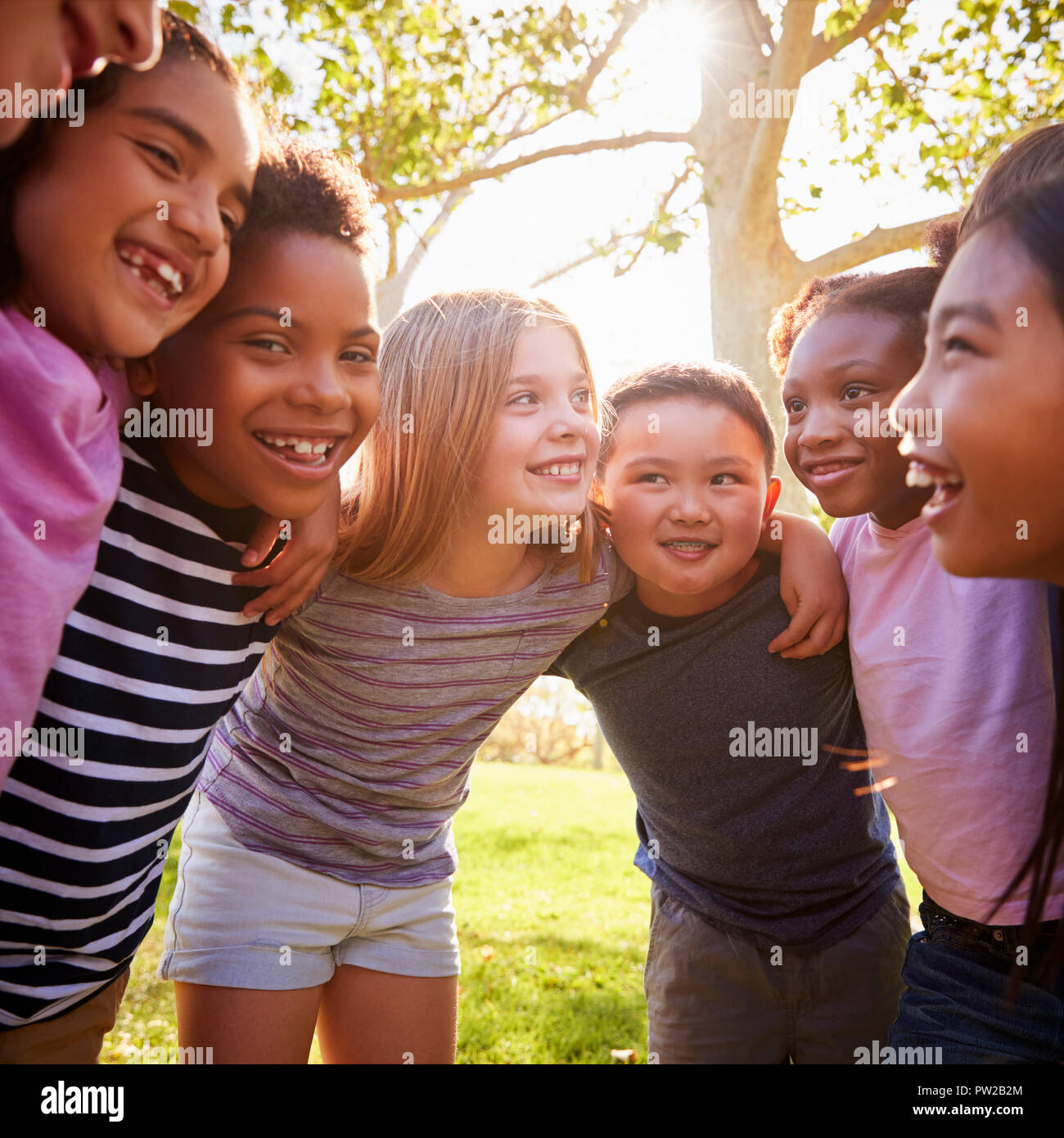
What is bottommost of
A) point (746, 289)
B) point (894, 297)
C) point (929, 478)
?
point (929, 478)

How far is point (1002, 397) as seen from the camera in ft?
5.18

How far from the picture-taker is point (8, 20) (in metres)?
1.29

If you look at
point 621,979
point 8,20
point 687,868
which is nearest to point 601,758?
point 621,979

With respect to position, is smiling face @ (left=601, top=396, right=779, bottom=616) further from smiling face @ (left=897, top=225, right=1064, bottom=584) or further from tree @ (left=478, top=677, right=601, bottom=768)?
tree @ (left=478, top=677, right=601, bottom=768)

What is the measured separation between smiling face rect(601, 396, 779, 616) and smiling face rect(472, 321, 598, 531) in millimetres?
161

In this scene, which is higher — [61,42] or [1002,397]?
[61,42]

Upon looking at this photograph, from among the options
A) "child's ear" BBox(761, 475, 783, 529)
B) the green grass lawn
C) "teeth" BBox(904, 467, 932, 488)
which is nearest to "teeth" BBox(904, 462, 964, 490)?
"teeth" BBox(904, 467, 932, 488)

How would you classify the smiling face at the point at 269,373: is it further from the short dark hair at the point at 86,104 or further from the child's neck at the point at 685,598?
the child's neck at the point at 685,598

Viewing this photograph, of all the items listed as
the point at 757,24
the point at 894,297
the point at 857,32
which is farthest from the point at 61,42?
the point at 857,32

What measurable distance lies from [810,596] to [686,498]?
43 cm

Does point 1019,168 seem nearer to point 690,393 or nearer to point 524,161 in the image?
point 690,393

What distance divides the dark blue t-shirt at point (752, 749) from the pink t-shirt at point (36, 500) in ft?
5.22
